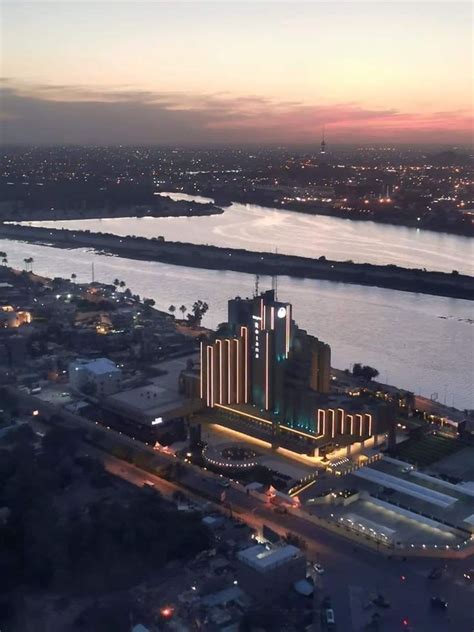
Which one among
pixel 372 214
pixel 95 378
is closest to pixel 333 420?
pixel 95 378

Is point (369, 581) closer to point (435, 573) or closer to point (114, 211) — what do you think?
point (435, 573)

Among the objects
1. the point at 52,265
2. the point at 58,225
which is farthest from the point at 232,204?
the point at 52,265

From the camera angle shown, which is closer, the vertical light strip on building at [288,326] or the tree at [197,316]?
the vertical light strip on building at [288,326]

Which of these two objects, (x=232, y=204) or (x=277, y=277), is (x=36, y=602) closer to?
(x=277, y=277)

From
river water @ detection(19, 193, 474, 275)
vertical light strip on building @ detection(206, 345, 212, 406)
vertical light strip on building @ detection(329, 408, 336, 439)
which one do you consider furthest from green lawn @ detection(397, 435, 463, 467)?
river water @ detection(19, 193, 474, 275)

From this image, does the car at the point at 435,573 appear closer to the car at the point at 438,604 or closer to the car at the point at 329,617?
the car at the point at 438,604

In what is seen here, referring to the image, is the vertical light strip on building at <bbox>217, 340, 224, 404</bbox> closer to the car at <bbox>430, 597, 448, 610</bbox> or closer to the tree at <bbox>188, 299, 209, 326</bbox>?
the car at <bbox>430, 597, 448, 610</bbox>

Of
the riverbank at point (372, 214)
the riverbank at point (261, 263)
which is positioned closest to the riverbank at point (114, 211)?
the riverbank at point (372, 214)
